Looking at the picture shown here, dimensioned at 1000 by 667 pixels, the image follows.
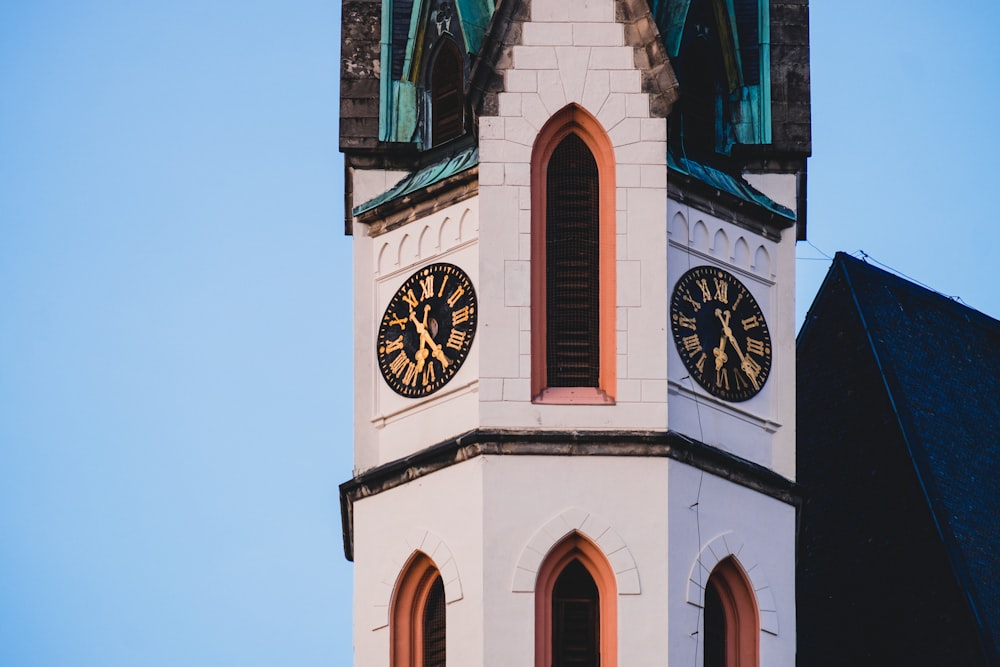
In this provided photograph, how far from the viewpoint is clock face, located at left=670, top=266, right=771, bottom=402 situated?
4016cm

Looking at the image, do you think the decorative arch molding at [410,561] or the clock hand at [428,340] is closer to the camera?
the decorative arch molding at [410,561]

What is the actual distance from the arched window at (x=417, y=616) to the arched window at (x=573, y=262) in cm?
213

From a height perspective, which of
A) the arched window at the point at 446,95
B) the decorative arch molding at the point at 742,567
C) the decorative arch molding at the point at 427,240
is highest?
the arched window at the point at 446,95

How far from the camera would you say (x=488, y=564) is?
38.9m

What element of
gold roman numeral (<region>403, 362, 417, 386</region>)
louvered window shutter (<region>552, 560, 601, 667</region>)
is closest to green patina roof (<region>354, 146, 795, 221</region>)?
gold roman numeral (<region>403, 362, 417, 386</region>)

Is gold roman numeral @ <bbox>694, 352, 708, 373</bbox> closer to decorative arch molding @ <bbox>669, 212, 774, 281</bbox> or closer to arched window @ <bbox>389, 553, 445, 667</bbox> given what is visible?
decorative arch molding @ <bbox>669, 212, 774, 281</bbox>

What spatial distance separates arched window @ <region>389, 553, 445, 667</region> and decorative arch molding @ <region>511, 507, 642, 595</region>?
102 centimetres

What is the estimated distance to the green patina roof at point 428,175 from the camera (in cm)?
4094

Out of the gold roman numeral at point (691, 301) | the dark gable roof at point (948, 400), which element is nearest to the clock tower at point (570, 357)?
the gold roman numeral at point (691, 301)

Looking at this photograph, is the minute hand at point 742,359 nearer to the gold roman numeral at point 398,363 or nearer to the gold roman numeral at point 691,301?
the gold roman numeral at point 691,301

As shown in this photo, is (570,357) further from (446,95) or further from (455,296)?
(446,95)

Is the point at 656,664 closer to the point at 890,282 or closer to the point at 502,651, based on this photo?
the point at 502,651

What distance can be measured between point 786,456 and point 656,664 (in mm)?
3321

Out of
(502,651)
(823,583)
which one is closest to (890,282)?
(823,583)
